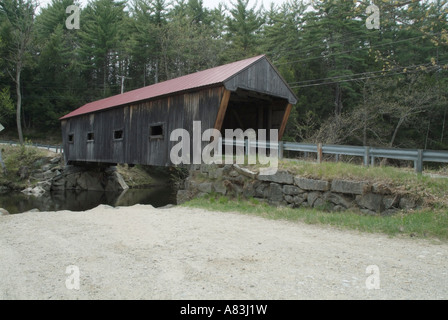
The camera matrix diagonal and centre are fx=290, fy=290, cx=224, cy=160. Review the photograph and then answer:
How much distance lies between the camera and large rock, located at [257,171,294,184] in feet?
24.4

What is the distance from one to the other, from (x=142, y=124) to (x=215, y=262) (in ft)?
32.4

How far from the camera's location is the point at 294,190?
24.1ft

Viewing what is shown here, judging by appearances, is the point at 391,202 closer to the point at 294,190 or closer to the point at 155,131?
the point at 294,190

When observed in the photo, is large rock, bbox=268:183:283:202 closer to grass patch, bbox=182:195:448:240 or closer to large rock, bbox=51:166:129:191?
grass patch, bbox=182:195:448:240

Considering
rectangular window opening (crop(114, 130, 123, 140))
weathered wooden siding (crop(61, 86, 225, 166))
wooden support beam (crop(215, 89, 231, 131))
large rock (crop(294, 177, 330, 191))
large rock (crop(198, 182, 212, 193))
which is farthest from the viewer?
rectangular window opening (crop(114, 130, 123, 140))

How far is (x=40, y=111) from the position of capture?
31.5m

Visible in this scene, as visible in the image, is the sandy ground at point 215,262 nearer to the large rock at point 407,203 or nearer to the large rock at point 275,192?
the large rock at point 407,203

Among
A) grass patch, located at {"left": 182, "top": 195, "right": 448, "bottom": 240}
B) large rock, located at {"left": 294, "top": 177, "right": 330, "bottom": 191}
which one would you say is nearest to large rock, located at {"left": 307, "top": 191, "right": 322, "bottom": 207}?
large rock, located at {"left": 294, "top": 177, "right": 330, "bottom": 191}

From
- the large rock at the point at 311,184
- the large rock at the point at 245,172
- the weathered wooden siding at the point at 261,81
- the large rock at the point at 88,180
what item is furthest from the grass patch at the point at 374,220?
the large rock at the point at 88,180

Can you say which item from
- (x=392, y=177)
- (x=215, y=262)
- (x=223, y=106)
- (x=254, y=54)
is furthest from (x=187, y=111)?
(x=254, y=54)

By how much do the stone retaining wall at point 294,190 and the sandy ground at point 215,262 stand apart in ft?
4.42

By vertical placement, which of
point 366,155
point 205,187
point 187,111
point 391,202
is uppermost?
point 187,111

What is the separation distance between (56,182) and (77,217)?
626 inches

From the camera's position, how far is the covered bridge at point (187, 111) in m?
9.74
